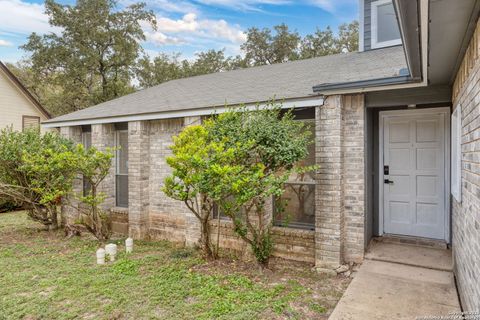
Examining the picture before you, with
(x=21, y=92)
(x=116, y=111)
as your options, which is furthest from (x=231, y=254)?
(x=21, y=92)

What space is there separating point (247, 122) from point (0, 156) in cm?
663

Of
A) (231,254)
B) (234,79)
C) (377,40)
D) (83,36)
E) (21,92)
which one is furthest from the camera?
(83,36)

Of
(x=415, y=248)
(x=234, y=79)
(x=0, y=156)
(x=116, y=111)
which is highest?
(x=234, y=79)

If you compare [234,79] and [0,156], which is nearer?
[0,156]

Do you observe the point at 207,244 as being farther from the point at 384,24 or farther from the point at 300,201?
the point at 384,24

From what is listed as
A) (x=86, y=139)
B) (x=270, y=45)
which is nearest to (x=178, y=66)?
(x=270, y=45)

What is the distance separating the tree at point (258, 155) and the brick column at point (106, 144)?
413 cm

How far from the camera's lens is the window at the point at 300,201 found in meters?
5.72

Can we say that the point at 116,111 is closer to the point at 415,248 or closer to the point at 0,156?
the point at 0,156

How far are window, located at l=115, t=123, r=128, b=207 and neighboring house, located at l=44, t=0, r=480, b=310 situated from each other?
13cm

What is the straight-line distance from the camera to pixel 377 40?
27.5ft

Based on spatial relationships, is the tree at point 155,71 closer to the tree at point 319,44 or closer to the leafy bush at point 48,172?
the tree at point 319,44

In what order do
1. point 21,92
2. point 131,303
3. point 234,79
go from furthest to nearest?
point 21,92 < point 234,79 < point 131,303

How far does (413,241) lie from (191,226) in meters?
4.31
